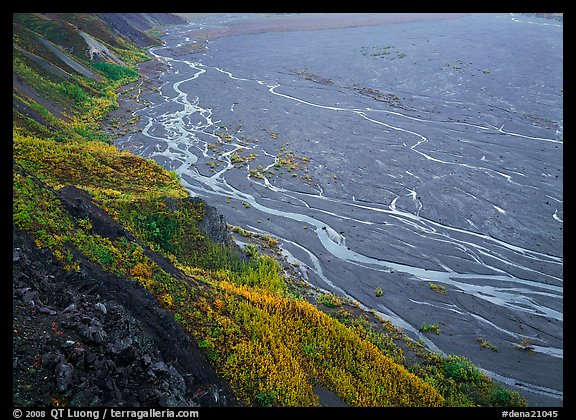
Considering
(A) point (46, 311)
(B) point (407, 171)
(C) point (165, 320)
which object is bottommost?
(B) point (407, 171)

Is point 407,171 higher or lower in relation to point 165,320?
lower

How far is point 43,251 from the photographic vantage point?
446 inches

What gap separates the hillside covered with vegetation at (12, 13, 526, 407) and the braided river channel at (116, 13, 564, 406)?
2679mm

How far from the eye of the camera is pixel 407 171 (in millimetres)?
31281

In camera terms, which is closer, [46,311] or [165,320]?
[46,311]

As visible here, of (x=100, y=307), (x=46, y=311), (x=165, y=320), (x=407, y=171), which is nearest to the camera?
(x=46, y=311)

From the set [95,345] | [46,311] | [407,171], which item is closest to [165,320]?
[95,345]

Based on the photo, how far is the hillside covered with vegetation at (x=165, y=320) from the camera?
29.1 feet

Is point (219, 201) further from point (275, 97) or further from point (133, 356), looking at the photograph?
point (275, 97)

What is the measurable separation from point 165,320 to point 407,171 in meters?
24.1

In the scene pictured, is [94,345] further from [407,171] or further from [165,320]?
[407,171]

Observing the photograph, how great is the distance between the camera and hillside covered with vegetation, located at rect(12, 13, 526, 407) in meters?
8.86

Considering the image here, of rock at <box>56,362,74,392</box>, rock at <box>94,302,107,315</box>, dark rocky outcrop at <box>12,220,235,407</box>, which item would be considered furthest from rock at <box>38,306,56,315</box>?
rock at <box>56,362,74,392</box>

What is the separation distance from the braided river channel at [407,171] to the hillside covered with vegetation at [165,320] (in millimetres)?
2679
